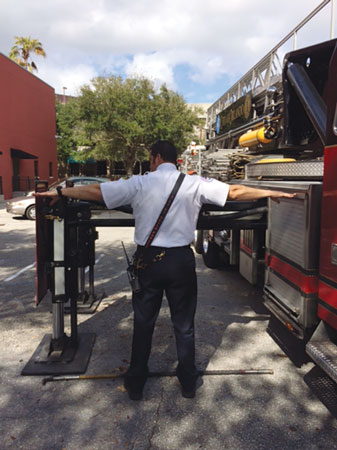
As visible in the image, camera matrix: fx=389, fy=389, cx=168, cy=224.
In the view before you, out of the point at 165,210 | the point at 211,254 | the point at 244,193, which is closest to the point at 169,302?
the point at 165,210

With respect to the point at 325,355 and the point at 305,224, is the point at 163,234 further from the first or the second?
the point at 325,355

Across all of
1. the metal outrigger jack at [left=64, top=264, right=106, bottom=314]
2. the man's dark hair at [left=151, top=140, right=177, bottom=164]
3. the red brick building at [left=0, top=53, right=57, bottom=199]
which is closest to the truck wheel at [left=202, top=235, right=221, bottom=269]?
the metal outrigger jack at [left=64, top=264, right=106, bottom=314]

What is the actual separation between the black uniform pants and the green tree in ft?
85.3

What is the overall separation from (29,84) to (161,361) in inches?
1070

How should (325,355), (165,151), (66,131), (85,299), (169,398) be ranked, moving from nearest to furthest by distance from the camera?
(325,355), (165,151), (169,398), (85,299), (66,131)

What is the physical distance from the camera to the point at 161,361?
12.0 ft

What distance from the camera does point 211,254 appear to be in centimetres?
673

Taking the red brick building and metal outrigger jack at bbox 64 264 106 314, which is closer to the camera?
metal outrigger jack at bbox 64 264 106 314

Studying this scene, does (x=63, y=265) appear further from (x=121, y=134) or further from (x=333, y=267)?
(x=121, y=134)

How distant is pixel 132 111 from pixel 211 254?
23.9m

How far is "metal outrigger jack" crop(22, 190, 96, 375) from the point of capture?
11.0 ft

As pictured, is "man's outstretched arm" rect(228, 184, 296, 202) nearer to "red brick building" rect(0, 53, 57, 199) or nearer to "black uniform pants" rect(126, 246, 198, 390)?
"black uniform pants" rect(126, 246, 198, 390)

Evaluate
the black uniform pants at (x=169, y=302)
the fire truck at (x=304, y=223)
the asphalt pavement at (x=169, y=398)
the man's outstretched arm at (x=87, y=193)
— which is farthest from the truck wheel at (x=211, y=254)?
the man's outstretched arm at (x=87, y=193)

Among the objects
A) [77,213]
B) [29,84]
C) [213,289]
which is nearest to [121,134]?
[29,84]
